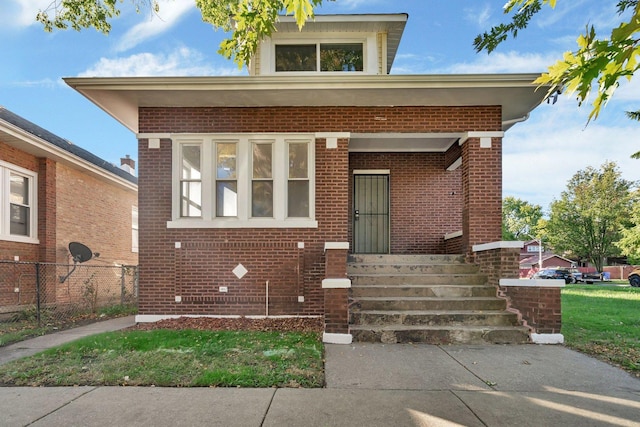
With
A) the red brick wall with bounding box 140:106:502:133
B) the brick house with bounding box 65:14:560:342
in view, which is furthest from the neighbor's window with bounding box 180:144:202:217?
the red brick wall with bounding box 140:106:502:133

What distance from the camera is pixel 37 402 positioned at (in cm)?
338

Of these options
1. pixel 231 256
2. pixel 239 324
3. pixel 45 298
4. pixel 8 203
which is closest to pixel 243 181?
pixel 231 256

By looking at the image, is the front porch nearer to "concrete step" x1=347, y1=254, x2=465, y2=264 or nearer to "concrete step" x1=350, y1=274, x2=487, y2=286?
"concrete step" x1=350, y1=274, x2=487, y2=286

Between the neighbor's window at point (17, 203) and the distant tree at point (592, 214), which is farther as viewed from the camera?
the distant tree at point (592, 214)

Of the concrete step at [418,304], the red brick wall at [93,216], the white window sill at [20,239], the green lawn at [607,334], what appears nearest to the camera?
the green lawn at [607,334]

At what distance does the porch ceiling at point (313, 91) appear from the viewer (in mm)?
6426

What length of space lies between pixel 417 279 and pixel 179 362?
421 cm

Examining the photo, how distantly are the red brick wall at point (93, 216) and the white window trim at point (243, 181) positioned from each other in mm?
5494

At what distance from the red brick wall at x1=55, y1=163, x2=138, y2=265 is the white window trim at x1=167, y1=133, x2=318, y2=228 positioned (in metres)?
5.49

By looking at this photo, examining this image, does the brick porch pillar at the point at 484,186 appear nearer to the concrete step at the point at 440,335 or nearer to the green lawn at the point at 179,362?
the concrete step at the point at 440,335

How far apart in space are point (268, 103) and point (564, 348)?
629 cm

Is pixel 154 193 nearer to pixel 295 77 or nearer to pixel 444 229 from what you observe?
pixel 295 77

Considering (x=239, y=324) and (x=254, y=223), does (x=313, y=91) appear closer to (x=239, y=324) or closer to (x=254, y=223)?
(x=254, y=223)

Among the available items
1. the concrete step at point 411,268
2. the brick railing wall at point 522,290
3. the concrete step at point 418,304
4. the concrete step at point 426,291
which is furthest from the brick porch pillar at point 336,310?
the brick railing wall at point 522,290
